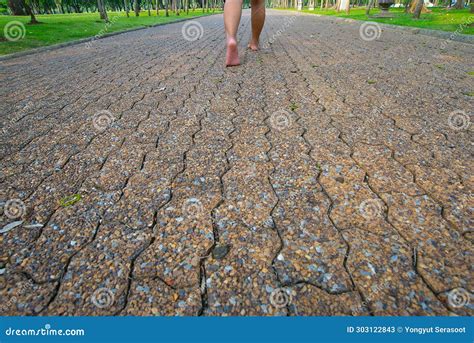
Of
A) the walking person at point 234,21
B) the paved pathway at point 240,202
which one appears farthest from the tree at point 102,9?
the paved pathway at point 240,202

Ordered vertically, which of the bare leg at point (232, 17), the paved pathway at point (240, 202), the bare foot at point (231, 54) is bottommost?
the paved pathway at point (240, 202)

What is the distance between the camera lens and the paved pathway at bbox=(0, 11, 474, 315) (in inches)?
40.2

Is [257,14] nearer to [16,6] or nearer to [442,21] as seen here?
[442,21]

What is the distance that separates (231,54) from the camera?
4.07 metres

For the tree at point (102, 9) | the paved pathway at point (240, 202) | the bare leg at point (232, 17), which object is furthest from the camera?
the tree at point (102, 9)

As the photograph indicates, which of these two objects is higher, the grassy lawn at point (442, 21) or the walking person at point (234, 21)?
the walking person at point (234, 21)

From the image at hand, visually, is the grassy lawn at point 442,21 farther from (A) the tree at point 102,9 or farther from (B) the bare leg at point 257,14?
(A) the tree at point 102,9

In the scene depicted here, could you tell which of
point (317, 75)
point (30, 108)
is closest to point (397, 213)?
point (317, 75)

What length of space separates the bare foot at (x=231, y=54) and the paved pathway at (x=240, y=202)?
1.08 m

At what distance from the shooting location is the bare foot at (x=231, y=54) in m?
3.85

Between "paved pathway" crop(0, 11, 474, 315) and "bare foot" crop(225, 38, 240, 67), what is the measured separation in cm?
108

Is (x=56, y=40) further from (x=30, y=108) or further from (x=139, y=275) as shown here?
(x=139, y=275)

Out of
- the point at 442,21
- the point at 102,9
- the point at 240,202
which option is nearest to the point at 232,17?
the point at 240,202

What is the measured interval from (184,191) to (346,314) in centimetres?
96
